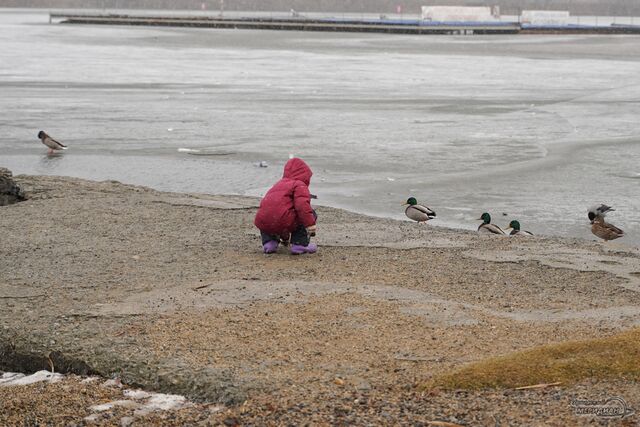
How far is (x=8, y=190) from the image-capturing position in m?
10.4

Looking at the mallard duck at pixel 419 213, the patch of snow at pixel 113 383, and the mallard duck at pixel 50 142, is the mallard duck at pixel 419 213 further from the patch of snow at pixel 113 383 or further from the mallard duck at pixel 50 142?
the mallard duck at pixel 50 142

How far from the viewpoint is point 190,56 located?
139 feet

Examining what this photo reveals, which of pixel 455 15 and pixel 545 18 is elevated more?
pixel 455 15

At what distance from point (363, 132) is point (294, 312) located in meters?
11.2

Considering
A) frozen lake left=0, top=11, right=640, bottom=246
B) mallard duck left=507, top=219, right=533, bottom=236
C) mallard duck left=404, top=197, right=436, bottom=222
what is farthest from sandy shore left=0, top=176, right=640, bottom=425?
frozen lake left=0, top=11, right=640, bottom=246

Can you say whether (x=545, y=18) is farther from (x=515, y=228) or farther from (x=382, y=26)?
(x=515, y=228)

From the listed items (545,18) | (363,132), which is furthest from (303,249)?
(545,18)

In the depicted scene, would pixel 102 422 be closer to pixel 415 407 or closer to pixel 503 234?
pixel 415 407

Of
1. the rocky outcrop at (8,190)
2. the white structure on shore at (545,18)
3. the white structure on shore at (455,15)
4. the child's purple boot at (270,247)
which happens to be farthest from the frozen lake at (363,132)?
the white structure on shore at (545,18)

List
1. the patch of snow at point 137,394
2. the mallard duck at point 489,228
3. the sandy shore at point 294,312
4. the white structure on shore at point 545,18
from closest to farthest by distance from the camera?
1. the sandy shore at point 294,312
2. the patch of snow at point 137,394
3. the mallard duck at point 489,228
4. the white structure on shore at point 545,18

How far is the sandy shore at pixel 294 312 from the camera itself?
4828 mm

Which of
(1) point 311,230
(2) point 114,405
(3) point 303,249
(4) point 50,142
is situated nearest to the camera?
(2) point 114,405

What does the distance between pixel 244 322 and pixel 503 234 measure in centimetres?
369

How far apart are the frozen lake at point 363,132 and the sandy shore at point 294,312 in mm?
2390
